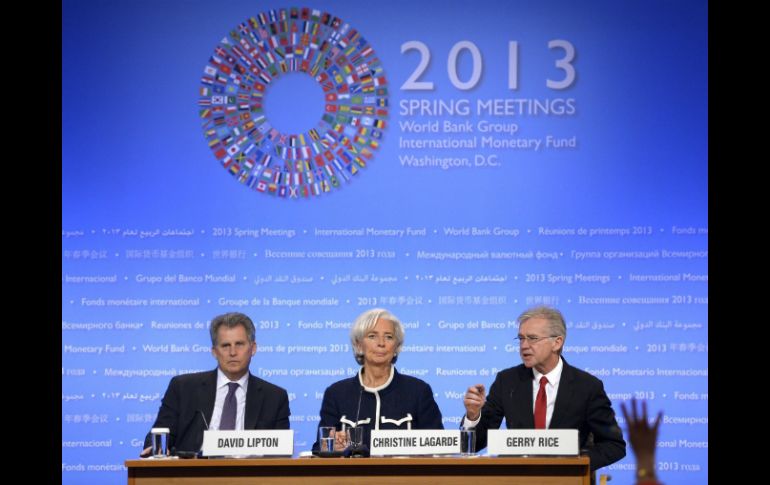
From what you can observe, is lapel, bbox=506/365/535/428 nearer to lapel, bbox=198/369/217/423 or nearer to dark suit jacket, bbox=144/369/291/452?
dark suit jacket, bbox=144/369/291/452

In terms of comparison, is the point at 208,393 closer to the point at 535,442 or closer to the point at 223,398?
the point at 223,398

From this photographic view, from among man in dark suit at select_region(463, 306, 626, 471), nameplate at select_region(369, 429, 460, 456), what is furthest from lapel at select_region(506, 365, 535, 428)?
nameplate at select_region(369, 429, 460, 456)

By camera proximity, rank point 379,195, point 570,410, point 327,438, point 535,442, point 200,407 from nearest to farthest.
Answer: point 535,442
point 327,438
point 570,410
point 200,407
point 379,195

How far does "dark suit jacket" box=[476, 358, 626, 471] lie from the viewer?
14.8ft

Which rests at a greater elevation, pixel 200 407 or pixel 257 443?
pixel 200 407

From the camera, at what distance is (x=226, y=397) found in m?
4.86

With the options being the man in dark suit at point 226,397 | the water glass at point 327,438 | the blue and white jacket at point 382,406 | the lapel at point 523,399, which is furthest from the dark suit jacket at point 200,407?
the lapel at point 523,399

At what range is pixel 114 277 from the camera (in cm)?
574

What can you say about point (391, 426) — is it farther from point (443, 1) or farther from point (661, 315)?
point (443, 1)

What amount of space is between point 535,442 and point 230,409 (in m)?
1.49

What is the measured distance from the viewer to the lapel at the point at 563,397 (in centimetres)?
457

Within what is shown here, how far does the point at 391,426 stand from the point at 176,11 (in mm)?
2465

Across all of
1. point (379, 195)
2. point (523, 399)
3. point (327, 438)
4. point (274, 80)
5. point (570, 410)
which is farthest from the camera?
point (274, 80)

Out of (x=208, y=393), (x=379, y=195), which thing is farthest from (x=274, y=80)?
(x=208, y=393)
